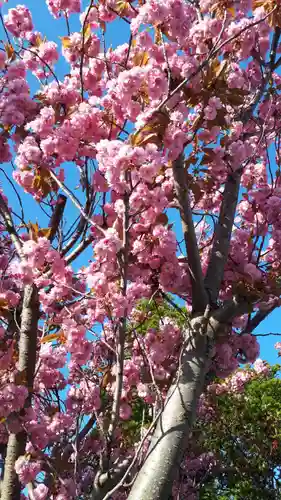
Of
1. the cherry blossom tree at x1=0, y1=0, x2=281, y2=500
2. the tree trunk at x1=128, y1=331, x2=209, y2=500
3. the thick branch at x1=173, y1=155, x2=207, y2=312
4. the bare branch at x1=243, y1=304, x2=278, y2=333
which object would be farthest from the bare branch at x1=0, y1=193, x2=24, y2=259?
the bare branch at x1=243, y1=304, x2=278, y2=333

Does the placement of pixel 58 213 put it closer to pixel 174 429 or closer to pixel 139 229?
pixel 139 229

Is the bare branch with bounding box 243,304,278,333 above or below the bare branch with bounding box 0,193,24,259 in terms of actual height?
below

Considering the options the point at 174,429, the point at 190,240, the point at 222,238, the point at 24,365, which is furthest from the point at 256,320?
the point at 24,365

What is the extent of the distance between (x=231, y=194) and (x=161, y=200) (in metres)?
0.75

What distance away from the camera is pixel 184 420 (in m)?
2.16

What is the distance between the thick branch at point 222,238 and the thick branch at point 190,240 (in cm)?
10

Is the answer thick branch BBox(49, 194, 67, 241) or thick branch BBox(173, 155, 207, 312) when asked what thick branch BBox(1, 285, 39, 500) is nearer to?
thick branch BBox(49, 194, 67, 241)

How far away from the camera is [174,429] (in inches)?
83.8

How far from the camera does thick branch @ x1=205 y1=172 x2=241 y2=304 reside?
8.92ft

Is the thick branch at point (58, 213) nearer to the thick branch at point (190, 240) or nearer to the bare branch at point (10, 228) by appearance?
the bare branch at point (10, 228)

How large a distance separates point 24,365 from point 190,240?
128cm

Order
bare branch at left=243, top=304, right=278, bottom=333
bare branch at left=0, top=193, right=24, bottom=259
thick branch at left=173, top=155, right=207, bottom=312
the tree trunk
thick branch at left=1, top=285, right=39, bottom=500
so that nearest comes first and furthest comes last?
1. the tree trunk
2. thick branch at left=173, top=155, right=207, bottom=312
3. thick branch at left=1, top=285, right=39, bottom=500
4. bare branch at left=243, top=304, right=278, bottom=333
5. bare branch at left=0, top=193, right=24, bottom=259

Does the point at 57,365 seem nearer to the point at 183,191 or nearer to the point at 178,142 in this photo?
the point at 183,191

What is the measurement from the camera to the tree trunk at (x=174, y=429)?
6.50 feet
